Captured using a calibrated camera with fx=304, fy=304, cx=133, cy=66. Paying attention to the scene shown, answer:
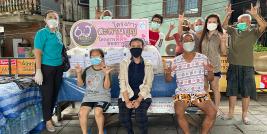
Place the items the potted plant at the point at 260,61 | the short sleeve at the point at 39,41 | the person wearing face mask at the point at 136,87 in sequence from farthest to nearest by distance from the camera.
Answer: the potted plant at the point at 260,61
the short sleeve at the point at 39,41
the person wearing face mask at the point at 136,87

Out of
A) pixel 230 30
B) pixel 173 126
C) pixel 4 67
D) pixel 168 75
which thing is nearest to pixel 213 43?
pixel 230 30

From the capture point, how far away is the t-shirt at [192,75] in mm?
4203

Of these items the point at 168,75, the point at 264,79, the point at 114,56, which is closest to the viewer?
the point at 168,75

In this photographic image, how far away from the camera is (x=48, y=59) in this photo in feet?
14.9

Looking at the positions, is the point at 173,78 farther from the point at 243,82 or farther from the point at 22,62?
the point at 22,62

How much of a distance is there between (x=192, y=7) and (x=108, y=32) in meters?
8.26

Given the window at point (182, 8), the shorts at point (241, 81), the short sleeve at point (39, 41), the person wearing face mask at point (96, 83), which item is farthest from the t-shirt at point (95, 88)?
the window at point (182, 8)

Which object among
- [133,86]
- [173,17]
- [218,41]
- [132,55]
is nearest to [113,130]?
[133,86]

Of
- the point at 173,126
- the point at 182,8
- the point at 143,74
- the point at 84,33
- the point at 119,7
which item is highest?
the point at 119,7

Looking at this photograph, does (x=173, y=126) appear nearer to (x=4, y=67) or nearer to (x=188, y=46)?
(x=188, y=46)

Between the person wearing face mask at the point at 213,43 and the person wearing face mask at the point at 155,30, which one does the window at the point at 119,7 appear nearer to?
the person wearing face mask at the point at 155,30

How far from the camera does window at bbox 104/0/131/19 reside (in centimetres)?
1321

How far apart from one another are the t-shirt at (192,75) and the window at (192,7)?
8.40 m

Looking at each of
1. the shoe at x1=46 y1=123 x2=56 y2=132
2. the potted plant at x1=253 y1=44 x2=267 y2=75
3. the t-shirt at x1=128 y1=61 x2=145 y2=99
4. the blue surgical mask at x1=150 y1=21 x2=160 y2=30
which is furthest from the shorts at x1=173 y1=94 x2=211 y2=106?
the potted plant at x1=253 y1=44 x2=267 y2=75
